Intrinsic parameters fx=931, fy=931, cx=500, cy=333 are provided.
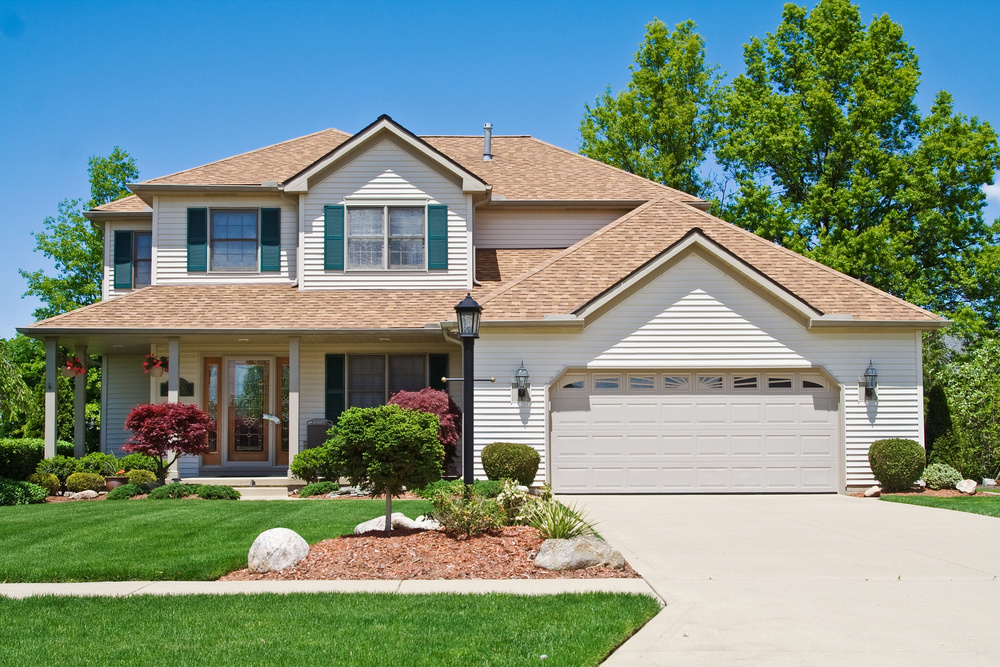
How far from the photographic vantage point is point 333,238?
19812mm

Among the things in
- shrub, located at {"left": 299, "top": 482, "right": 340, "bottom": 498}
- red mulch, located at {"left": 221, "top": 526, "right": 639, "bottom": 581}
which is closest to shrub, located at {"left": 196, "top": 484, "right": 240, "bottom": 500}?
shrub, located at {"left": 299, "top": 482, "right": 340, "bottom": 498}

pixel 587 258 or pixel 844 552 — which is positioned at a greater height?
pixel 587 258

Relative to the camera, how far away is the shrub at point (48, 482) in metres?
16.7

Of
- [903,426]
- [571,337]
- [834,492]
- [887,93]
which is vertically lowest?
[834,492]

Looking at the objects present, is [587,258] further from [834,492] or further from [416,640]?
[416,640]

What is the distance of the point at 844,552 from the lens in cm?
1013

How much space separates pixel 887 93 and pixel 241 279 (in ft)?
64.5

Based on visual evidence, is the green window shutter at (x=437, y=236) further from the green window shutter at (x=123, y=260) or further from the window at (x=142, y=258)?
the green window shutter at (x=123, y=260)

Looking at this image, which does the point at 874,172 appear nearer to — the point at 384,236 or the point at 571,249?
the point at 571,249

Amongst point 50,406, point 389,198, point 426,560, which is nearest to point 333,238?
point 389,198

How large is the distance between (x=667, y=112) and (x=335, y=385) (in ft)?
58.0

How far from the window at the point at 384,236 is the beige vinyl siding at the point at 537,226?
2.09m

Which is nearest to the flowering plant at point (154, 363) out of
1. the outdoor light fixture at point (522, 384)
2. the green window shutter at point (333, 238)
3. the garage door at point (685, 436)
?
the green window shutter at point (333, 238)

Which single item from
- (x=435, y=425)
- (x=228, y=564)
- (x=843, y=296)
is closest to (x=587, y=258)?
(x=843, y=296)
